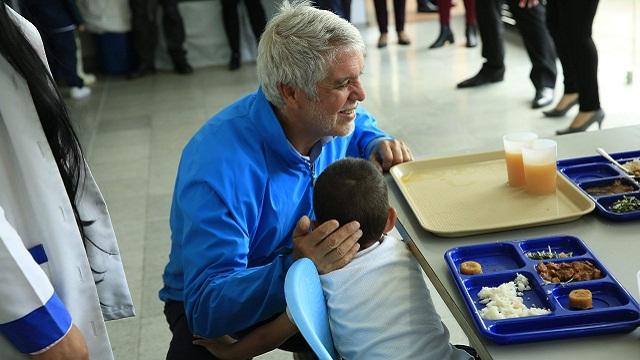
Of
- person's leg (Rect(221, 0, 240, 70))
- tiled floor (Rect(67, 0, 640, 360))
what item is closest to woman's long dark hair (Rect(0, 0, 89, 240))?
tiled floor (Rect(67, 0, 640, 360))

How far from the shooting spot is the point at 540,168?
59.3 inches

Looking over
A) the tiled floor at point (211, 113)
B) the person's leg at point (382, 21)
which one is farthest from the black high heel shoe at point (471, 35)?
the person's leg at point (382, 21)

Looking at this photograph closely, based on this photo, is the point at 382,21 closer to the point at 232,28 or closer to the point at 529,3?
the point at 232,28

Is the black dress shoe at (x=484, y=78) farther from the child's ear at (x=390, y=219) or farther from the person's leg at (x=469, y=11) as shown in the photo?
the child's ear at (x=390, y=219)

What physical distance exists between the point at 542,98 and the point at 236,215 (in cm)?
326

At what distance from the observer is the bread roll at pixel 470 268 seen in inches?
48.3

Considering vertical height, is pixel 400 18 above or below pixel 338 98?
below

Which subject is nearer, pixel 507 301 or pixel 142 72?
pixel 507 301

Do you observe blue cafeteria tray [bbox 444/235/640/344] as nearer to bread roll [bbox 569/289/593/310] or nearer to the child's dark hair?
bread roll [bbox 569/289/593/310]

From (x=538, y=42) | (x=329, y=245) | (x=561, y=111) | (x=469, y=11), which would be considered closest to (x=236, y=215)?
(x=329, y=245)

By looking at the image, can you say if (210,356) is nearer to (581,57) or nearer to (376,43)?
(581,57)

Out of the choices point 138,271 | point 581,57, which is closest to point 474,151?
point 138,271

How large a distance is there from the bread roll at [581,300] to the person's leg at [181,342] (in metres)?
0.82

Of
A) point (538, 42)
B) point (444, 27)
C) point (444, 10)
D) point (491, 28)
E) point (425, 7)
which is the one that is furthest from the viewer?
point (425, 7)
